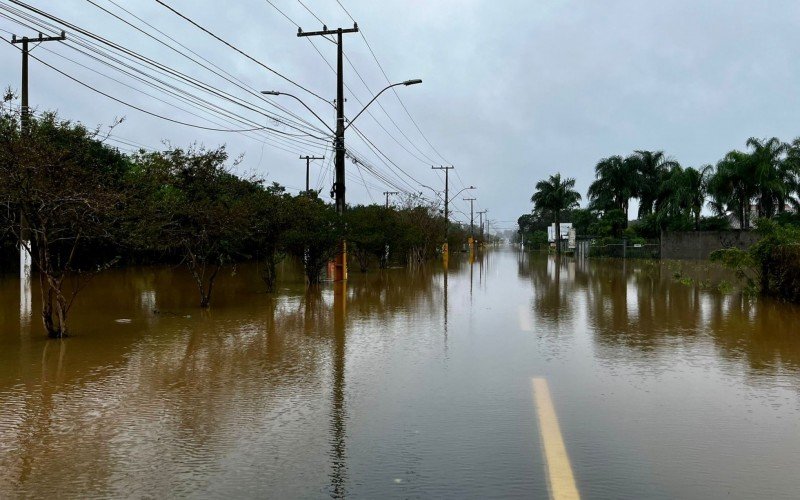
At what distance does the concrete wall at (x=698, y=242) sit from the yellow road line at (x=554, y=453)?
157 feet

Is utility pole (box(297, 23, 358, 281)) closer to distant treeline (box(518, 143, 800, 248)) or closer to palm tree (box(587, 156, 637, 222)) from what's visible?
distant treeline (box(518, 143, 800, 248))

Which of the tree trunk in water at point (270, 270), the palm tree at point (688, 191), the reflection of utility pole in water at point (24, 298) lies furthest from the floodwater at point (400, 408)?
the palm tree at point (688, 191)

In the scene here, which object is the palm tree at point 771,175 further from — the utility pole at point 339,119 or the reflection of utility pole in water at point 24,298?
the reflection of utility pole in water at point 24,298

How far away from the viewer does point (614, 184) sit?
75.9 meters

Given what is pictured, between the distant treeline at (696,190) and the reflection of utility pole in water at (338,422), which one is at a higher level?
the distant treeline at (696,190)

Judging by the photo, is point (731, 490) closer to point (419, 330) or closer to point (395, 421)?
point (395, 421)

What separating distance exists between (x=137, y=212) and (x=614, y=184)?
6841 cm

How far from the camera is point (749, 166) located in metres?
52.8

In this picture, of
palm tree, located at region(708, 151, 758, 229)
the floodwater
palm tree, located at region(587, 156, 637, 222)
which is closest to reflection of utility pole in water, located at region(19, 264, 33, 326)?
the floodwater

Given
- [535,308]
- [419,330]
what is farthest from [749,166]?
[419,330]

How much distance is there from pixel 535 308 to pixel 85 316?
1042cm

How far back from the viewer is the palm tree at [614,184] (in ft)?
246

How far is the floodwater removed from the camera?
495 centimetres

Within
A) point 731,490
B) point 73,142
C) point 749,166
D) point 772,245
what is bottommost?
point 731,490
